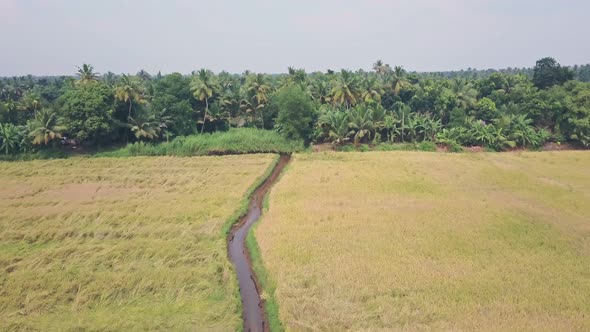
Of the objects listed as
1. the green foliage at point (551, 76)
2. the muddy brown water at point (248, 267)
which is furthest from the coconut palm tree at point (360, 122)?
the green foliage at point (551, 76)

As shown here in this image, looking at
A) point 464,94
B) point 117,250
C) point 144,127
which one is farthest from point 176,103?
point 464,94

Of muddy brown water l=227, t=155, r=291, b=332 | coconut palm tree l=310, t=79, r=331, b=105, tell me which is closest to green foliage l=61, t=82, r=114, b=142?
muddy brown water l=227, t=155, r=291, b=332

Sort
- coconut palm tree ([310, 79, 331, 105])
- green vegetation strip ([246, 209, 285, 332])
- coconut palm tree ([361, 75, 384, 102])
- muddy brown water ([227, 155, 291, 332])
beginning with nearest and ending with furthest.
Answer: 1. green vegetation strip ([246, 209, 285, 332])
2. muddy brown water ([227, 155, 291, 332])
3. coconut palm tree ([361, 75, 384, 102])
4. coconut palm tree ([310, 79, 331, 105])

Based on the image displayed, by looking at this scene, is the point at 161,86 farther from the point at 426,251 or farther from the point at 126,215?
the point at 426,251

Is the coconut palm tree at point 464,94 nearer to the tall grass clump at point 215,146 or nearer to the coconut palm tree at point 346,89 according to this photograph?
the coconut palm tree at point 346,89

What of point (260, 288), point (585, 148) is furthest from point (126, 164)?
point (585, 148)

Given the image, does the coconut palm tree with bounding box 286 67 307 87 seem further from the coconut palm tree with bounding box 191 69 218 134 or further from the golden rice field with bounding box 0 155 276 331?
the golden rice field with bounding box 0 155 276 331

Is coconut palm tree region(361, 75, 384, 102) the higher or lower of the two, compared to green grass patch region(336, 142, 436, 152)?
higher

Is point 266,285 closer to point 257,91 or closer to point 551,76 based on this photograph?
point 257,91
